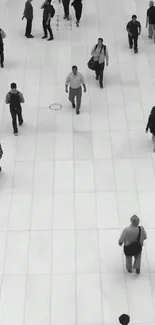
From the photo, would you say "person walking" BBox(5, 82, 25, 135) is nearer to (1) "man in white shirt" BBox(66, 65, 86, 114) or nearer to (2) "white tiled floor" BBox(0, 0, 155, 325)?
(2) "white tiled floor" BBox(0, 0, 155, 325)

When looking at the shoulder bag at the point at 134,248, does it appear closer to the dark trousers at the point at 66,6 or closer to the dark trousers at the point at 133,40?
the dark trousers at the point at 133,40

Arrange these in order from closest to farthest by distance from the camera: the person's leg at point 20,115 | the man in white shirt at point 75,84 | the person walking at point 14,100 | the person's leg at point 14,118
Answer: the person walking at point 14,100 < the person's leg at point 14,118 < the person's leg at point 20,115 < the man in white shirt at point 75,84

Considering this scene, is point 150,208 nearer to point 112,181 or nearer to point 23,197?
point 112,181

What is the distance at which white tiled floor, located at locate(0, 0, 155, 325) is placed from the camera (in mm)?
9281

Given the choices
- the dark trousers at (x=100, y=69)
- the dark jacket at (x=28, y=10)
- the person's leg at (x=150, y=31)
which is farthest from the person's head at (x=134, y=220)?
the dark jacket at (x=28, y=10)

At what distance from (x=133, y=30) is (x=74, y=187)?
712 centimetres

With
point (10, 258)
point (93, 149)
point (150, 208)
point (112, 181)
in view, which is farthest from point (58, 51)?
point (10, 258)

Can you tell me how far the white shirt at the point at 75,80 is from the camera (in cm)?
1367

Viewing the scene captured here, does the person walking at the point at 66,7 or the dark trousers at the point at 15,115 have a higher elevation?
the person walking at the point at 66,7

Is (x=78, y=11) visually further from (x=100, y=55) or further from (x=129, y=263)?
(x=129, y=263)

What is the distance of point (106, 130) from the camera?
541 inches

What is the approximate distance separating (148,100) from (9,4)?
888 centimetres

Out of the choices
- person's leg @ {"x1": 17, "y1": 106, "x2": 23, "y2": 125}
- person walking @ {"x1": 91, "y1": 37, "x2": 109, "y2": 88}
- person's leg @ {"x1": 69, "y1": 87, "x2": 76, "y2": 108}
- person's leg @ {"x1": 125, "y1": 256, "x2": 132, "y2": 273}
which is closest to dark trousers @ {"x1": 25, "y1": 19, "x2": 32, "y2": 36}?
person walking @ {"x1": 91, "y1": 37, "x2": 109, "y2": 88}

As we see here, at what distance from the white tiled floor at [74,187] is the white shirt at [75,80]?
0.95m
